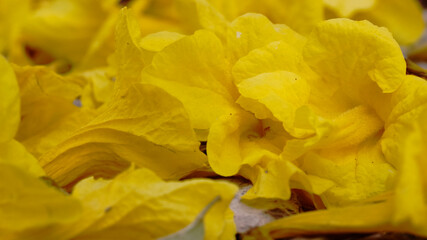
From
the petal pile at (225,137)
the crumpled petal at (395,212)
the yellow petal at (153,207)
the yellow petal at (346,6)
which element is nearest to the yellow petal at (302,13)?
the yellow petal at (346,6)

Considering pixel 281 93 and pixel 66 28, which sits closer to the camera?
pixel 281 93

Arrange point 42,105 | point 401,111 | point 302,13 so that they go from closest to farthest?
point 401,111
point 42,105
point 302,13

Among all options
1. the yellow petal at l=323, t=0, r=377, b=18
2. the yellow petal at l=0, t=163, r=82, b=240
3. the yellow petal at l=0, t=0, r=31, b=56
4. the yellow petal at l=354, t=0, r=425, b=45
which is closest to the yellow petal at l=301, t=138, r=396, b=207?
the yellow petal at l=0, t=163, r=82, b=240

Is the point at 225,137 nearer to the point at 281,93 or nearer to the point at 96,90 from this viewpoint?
the point at 281,93

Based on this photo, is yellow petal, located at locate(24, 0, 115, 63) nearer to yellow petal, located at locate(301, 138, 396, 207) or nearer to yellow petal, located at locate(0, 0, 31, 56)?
yellow petal, located at locate(0, 0, 31, 56)

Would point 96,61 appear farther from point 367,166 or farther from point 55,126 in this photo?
point 367,166

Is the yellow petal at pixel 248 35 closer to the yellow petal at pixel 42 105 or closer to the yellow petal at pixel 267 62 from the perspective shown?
the yellow petal at pixel 267 62

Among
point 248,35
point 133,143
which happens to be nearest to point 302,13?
point 248,35

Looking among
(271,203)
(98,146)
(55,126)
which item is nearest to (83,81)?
(55,126)
